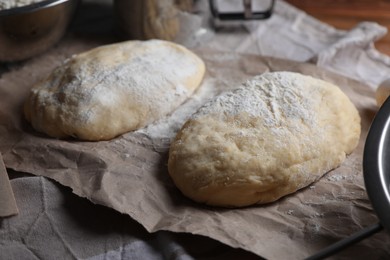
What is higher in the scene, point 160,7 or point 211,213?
point 160,7

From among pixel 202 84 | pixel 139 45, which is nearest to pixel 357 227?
pixel 202 84

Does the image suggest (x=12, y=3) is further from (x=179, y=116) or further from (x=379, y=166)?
(x=379, y=166)

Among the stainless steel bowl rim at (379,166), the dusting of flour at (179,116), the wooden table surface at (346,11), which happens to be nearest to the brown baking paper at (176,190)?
the dusting of flour at (179,116)

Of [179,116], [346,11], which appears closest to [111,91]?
[179,116]

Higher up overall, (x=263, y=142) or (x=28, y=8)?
(x=28, y=8)

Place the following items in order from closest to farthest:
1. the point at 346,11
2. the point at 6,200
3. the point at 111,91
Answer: the point at 6,200 < the point at 111,91 < the point at 346,11

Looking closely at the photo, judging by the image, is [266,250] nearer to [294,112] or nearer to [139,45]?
[294,112]

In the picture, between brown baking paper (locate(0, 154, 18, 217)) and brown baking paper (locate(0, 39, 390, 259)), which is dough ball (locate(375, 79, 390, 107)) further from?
brown baking paper (locate(0, 154, 18, 217))
